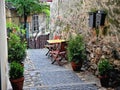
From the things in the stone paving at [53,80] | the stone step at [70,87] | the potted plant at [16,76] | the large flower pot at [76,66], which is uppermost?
the potted plant at [16,76]

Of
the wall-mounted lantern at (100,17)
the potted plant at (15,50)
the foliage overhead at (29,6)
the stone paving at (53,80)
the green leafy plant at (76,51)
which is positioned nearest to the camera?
the stone paving at (53,80)

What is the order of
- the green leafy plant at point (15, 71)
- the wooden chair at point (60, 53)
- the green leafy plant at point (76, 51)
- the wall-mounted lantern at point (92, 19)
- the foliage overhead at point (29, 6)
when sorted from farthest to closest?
the foliage overhead at point (29, 6) → the wooden chair at point (60, 53) → the green leafy plant at point (76, 51) → the wall-mounted lantern at point (92, 19) → the green leafy plant at point (15, 71)

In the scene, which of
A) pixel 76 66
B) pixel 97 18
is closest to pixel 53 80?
pixel 76 66

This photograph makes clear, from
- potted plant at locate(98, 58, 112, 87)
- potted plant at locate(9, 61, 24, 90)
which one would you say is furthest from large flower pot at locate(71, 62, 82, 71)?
potted plant at locate(9, 61, 24, 90)

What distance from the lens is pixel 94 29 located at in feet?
21.3

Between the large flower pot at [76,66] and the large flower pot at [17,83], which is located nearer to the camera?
the large flower pot at [17,83]

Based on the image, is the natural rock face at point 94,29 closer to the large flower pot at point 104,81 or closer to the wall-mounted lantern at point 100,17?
the wall-mounted lantern at point 100,17

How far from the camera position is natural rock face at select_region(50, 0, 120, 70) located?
5.33 m

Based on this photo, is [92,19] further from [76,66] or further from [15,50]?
[15,50]

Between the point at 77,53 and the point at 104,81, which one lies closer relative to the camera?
the point at 104,81

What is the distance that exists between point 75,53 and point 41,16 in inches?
475

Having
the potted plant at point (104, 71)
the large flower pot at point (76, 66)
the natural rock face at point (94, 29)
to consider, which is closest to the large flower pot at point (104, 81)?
the potted plant at point (104, 71)

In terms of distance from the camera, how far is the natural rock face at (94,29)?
210 inches

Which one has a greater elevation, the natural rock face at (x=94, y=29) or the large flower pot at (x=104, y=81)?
the natural rock face at (x=94, y=29)
